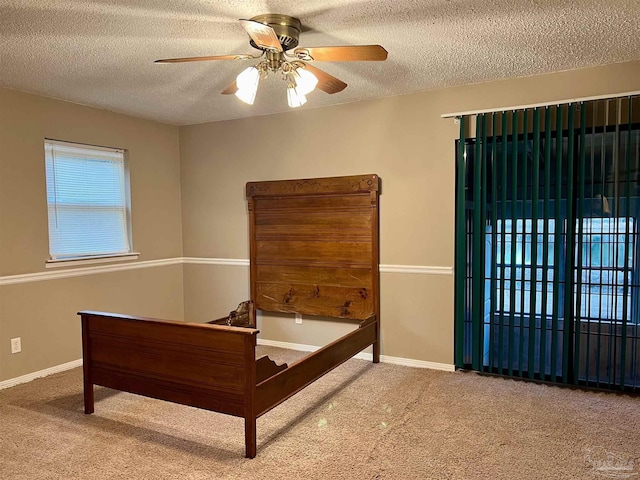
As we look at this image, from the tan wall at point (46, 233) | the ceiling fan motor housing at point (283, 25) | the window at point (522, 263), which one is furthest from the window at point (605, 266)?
the tan wall at point (46, 233)

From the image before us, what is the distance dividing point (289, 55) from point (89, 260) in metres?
2.69

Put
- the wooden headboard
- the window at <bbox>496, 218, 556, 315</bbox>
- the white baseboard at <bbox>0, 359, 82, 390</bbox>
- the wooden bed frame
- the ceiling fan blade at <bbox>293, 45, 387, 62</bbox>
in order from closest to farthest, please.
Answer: the ceiling fan blade at <bbox>293, 45, 387, 62</bbox>
the wooden bed frame
the window at <bbox>496, 218, 556, 315</bbox>
the white baseboard at <bbox>0, 359, 82, 390</bbox>
the wooden headboard

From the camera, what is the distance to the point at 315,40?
2684 millimetres

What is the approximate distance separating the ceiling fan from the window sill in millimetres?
2303

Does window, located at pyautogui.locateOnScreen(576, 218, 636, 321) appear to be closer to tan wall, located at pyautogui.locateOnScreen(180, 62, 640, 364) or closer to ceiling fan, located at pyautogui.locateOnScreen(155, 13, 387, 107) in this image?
tan wall, located at pyautogui.locateOnScreen(180, 62, 640, 364)

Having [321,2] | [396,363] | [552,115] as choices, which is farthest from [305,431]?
[552,115]

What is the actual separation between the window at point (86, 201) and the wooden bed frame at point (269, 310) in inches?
49.3

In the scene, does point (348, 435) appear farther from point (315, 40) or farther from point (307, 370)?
point (315, 40)

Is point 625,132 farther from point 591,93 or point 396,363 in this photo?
point 396,363

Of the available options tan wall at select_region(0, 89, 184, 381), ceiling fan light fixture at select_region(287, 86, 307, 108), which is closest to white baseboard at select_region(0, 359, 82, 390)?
tan wall at select_region(0, 89, 184, 381)

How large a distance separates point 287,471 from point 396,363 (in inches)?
74.0

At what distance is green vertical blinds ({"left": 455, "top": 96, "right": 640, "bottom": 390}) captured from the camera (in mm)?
3184

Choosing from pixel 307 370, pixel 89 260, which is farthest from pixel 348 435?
pixel 89 260

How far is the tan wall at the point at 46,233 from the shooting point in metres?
3.52
